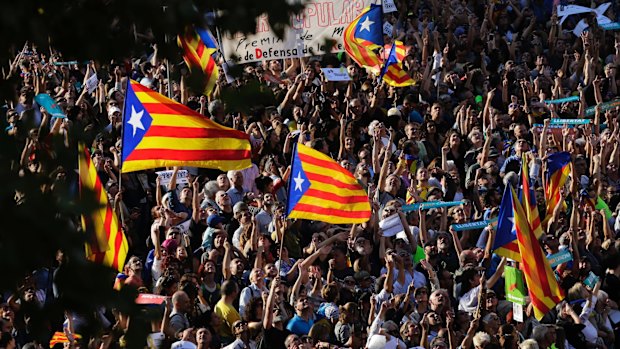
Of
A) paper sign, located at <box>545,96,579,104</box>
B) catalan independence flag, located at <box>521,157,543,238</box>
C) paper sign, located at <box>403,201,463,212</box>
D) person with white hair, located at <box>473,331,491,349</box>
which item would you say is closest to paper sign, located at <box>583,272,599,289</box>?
catalan independence flag, located at <box>521,157,543,238</box>

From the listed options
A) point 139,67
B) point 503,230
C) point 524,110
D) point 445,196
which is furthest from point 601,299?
Result: point 139,67

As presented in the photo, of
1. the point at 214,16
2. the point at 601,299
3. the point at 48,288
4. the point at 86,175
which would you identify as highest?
the point at 214,16

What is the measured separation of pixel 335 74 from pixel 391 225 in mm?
4100

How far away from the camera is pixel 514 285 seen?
12.7 m

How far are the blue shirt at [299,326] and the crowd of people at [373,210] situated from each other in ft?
0.04

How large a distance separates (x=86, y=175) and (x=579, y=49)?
11.8m

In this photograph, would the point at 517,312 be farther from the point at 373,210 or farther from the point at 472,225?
the point at 373,210

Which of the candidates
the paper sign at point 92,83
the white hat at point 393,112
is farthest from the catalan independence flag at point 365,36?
the paper sign at point 92,83

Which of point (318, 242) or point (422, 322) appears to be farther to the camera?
point (318, 242)

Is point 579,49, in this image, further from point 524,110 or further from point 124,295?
point 124,295

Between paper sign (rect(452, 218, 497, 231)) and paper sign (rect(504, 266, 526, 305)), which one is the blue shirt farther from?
paper sign (rect(452, 218, 497, 231))

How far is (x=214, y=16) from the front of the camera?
195 inches

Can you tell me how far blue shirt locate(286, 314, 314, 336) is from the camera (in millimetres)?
11328

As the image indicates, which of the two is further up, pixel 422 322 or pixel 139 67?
pixel 139 67
